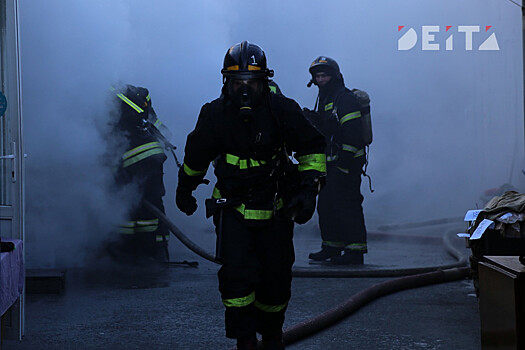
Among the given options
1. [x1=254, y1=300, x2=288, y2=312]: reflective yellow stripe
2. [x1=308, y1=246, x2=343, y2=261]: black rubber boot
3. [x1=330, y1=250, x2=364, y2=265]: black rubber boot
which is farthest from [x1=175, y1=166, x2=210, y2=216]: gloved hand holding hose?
[x1=308, y1=246, x2=343, y2=261]: black rubber boot

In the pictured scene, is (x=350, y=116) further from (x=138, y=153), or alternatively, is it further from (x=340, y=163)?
(x=138, y=153)

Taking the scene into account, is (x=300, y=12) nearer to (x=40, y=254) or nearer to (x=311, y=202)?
(x=40, y=254)

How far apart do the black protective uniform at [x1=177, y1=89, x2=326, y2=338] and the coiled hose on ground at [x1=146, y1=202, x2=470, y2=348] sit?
0.35 meters

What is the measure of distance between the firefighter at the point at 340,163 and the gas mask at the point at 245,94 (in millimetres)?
3251

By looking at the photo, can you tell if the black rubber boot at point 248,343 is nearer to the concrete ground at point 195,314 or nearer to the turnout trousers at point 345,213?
the concrete ground at point 195,314

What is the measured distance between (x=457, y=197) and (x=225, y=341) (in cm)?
585

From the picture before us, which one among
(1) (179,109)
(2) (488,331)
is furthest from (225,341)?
(1) (179,109)

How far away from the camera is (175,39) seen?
25.3ft

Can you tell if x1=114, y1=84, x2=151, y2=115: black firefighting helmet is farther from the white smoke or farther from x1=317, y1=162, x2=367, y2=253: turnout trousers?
x1=317, y1=162, x2=367, y2=253: turnout trousers

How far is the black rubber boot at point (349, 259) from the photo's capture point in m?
6.28

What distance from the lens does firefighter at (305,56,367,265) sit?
6215 mm

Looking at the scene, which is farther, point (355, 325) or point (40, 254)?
point (40, 254)

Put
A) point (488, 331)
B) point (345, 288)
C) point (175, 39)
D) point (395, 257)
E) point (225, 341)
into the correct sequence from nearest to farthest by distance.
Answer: point (488, 331), point (225, 341), point (345, 288), point (395, 257), point (175, 39)

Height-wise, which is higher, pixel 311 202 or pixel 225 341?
pixel 311 202
